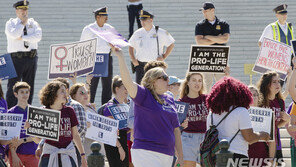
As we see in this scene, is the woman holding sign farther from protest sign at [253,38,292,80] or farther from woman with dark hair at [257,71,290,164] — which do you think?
protest sign at [253,38,292,80]

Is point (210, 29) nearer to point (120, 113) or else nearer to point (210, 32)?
point (210, 32)

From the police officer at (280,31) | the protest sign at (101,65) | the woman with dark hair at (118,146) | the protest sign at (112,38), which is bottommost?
the woman with dark hair at (118,146)

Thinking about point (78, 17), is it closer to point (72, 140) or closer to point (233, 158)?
point (72, 140)

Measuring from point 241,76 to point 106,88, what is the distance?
4.54 m

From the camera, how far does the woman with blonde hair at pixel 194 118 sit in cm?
914

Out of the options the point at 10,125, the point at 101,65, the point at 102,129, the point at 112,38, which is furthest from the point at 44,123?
the point at 101,65

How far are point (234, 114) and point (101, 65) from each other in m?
→ 5.27

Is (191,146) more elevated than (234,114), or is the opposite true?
(234,114)

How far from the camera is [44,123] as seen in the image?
804 centimetres

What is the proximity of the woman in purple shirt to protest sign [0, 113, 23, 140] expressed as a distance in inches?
92.9

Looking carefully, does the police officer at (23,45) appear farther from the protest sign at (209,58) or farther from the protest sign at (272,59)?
the protest sign at (272,59)

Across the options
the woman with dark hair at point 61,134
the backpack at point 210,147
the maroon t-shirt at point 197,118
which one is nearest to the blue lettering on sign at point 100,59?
the maroon t-shirt at point 197,118

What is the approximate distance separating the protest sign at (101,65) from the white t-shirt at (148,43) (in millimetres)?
734

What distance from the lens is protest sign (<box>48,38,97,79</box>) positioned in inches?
415
